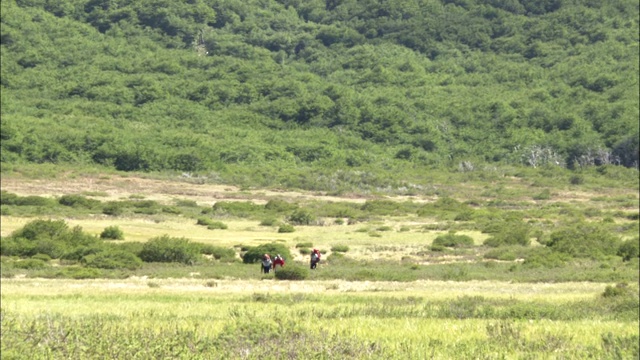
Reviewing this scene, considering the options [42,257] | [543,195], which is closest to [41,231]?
[42,257]

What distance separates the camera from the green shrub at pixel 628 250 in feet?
140

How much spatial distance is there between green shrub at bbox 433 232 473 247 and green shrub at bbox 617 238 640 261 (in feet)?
23.2

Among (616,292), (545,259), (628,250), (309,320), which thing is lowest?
(545,259)

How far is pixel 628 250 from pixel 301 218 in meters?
22.5

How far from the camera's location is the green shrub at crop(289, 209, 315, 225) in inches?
2386

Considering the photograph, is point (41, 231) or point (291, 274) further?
point (41, 231)

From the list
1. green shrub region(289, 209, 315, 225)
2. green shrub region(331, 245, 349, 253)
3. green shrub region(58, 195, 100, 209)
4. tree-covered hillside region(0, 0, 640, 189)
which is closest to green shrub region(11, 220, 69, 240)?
green shrub region(331, 245, 349, 253)

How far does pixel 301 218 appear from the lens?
6097cm

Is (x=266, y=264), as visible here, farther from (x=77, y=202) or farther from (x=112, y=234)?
(x=77, y=202)

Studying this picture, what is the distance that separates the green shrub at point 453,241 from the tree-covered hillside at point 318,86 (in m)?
45.0

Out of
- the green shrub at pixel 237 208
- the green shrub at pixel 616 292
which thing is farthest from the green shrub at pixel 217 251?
the green shrub at pixel 237 208

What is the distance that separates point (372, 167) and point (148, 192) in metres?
40.8

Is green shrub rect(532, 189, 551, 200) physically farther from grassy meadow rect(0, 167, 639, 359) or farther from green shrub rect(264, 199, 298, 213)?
green shrub rect(264, 199, 298, 213)

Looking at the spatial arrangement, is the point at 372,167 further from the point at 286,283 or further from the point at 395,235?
the point at 286,283
